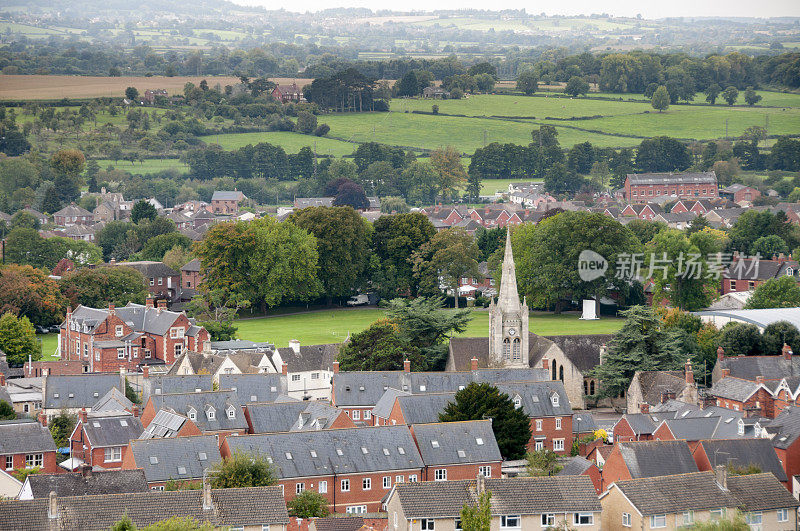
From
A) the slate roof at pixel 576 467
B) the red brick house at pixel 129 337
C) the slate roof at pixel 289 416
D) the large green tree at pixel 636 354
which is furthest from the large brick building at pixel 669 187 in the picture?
the slate roof at pixel 576 467

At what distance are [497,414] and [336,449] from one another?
899 cm

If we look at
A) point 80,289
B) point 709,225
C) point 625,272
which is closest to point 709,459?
point 625,272

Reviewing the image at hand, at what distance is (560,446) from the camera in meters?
70.0

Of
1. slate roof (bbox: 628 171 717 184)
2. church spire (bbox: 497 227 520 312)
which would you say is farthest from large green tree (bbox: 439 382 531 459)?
slate roof (bbox: 628 171 717 184)

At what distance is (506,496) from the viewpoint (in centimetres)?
4962

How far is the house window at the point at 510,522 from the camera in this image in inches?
1938

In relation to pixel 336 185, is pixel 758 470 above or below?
above

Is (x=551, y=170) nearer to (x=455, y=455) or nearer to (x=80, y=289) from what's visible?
(x=80, y=289)

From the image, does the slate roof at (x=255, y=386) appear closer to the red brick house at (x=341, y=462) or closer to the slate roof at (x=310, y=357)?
the slate roof at (x=310, y=357)

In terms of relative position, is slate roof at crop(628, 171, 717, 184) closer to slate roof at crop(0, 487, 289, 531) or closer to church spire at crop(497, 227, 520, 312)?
church spire at crop(497, 227, 520, 312)

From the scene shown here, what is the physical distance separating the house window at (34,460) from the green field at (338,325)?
32.8 meters

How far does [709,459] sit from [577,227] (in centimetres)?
5662

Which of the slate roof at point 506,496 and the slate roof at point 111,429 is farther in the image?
the slate roof at point 111,429

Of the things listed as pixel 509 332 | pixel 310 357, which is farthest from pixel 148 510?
pixel 509 332
